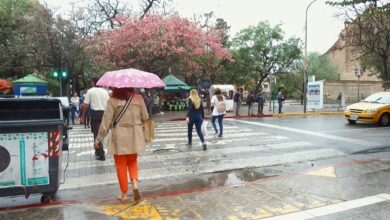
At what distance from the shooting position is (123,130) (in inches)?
201

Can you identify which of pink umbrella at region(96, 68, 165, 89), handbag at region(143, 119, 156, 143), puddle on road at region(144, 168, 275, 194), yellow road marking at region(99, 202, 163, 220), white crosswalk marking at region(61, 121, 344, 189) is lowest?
puddle on road at region(144, 168, 275, 194)

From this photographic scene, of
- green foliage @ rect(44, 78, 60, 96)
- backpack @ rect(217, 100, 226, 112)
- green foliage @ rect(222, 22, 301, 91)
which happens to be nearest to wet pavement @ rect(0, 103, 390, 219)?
backpack @ rect(217, 100, 226, 112)

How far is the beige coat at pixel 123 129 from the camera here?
16.6 feet

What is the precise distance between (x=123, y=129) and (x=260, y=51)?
34.0 metres

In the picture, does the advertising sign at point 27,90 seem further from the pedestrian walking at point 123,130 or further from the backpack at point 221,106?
the pedestrian walking at point 123,130

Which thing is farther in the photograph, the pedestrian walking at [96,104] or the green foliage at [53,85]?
the green foliage at [53,85]

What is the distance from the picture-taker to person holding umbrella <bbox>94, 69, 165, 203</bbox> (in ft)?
16.6

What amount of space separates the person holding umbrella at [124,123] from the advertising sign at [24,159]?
0.79 m

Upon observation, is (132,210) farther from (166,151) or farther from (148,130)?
(166,151)

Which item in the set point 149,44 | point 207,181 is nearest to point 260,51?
point 149,44

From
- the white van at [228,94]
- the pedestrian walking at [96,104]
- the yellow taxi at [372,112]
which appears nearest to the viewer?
the pedestrian walking at [96,104]

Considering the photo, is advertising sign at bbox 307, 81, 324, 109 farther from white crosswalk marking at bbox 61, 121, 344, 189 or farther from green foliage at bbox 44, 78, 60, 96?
green foliage at bbox 44, 78, 60, 96

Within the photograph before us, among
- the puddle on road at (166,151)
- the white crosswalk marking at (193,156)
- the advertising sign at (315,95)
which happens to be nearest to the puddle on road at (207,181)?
the white crosswalk marking at (193,156)

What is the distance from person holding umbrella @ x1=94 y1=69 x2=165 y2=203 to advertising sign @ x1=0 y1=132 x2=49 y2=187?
0.79 m
